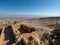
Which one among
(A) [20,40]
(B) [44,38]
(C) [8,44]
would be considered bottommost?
(C) [8,44]

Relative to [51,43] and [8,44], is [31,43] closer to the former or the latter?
[51,43]

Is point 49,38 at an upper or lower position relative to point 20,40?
upper

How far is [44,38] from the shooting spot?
14273 mm

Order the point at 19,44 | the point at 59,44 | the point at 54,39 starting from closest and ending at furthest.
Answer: the point at 59,44
the point at 54,39
the point at 19,44

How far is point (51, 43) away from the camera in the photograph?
43.3 ft

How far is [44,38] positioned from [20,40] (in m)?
4.51

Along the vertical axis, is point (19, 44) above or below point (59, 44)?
below

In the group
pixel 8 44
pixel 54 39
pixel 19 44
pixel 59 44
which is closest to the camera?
pixel 59 44

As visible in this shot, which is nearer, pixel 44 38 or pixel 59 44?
pixel 59 44

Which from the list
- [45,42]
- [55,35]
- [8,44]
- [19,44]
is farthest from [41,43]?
[8,44]

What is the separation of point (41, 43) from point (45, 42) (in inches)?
20.6

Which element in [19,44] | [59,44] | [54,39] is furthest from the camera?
[19,44]

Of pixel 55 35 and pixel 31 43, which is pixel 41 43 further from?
pixel 55 35

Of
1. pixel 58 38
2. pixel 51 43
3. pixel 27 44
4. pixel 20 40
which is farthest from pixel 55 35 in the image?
pixel 20 40
